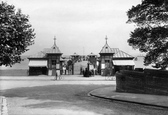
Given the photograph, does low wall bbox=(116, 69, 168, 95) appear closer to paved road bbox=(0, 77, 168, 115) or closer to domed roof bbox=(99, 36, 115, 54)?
paved road bbox=(0, 77, 168, 115)

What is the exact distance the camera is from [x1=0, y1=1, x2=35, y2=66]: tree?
480 inches

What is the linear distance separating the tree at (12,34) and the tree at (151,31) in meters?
7.41

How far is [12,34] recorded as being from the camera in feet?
42.7

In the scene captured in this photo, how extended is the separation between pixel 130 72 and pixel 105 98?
13.3ft

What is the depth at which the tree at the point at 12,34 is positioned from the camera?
40.0ft

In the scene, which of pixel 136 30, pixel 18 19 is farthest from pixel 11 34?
pixel 136 30

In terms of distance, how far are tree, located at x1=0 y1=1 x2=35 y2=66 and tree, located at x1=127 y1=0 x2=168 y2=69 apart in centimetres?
741

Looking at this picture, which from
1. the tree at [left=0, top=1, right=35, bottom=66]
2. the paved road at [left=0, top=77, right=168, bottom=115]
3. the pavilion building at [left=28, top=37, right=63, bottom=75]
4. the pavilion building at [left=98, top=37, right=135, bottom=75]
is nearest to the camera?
the paved road at [left=0, top=77, right=168, bottom=115]

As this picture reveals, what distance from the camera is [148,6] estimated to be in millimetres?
13992

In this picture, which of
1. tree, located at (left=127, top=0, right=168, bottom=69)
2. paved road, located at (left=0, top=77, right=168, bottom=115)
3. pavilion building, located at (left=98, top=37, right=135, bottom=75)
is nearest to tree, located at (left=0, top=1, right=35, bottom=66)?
paved road, located at (left=0, top=77, right=168, bottom=115)

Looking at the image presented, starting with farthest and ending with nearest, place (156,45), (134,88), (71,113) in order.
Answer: (134,88)
(156,45)
(71,113)

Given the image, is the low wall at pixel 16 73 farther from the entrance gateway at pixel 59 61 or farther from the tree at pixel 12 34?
the tree at pixel 12 34

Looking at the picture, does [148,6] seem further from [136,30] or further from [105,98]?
[105,98]

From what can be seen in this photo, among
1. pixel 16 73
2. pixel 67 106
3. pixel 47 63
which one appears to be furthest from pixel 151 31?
pixel 16 73
